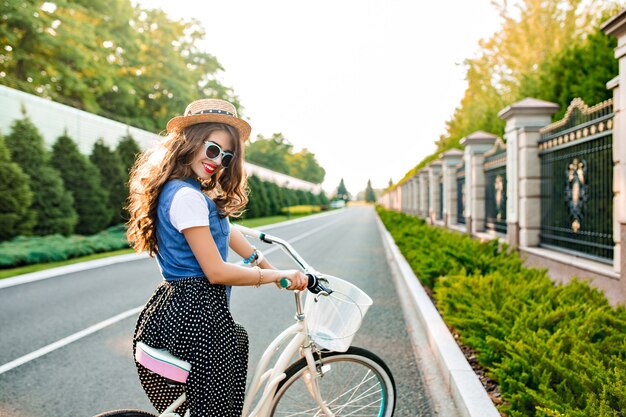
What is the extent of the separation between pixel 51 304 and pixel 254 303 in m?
3.18

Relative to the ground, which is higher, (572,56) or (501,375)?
(572,56)

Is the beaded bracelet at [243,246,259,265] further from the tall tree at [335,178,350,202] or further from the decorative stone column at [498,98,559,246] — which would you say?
the tall tree at [335,178,350,202]

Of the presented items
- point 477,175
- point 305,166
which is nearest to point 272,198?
point 477,175

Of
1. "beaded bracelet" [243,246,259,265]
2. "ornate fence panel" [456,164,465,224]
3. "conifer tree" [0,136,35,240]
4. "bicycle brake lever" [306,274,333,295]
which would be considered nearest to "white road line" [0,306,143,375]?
"beaded bracelet" [243,246,259,265]

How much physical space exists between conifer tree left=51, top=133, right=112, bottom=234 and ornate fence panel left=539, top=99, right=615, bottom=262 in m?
16.5

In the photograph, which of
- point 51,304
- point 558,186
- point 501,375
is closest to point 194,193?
point 501,375

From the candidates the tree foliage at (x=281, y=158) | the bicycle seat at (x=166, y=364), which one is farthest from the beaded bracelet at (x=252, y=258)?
the tree foliage at (x=281, y=158)

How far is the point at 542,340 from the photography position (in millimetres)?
3615

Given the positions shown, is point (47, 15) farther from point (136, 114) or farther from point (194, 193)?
point (194, 193)

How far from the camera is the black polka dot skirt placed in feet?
6.99

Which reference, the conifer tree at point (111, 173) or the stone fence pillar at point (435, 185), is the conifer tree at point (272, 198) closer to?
the conifer tree at point (111, 173)

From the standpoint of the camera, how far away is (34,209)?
53.8 ft

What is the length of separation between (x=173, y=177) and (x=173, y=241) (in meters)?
0.29

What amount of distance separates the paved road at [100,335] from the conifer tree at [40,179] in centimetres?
708
